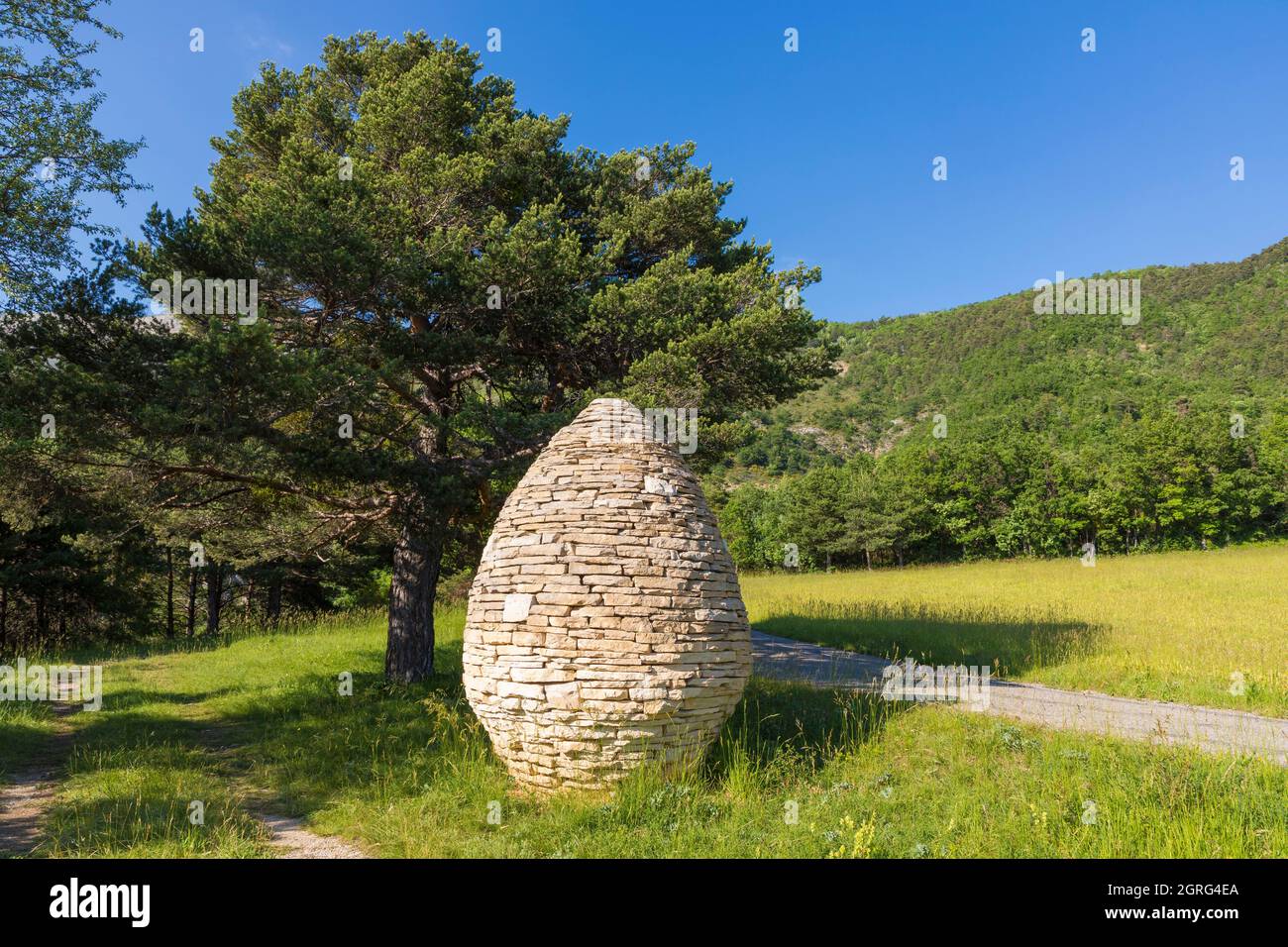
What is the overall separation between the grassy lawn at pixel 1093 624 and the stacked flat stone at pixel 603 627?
763cm

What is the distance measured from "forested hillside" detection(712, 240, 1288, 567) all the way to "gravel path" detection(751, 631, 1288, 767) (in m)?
11.7

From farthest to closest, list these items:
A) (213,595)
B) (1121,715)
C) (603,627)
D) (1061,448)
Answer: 1. (1061,448)
2. (213,595)
3. (1121,715)
4. (603,627)

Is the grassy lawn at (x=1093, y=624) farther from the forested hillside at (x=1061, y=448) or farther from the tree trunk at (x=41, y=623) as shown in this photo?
the tree trunk at (x=41, y=623)

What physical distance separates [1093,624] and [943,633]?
3.91 m

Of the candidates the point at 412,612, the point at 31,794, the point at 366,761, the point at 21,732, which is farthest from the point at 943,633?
the point at 21,732

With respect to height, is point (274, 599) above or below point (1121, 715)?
below

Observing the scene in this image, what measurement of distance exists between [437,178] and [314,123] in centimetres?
347

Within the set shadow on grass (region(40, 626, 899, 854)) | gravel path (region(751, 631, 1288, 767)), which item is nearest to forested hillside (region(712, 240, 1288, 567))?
gravel path (region(751, 631, 1288, 767))

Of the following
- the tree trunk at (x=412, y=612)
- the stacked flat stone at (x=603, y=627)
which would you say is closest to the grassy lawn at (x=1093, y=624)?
the stacked flat stone at (x=603, y=627)

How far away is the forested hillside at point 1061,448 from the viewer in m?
50.9

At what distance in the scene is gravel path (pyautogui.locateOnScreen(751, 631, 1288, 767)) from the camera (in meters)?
6.89

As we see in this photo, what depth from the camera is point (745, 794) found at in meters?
6.04

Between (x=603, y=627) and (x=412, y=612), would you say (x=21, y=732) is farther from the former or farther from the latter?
(x=603, y=627)

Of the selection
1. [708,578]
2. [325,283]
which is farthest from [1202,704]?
[325,283]
